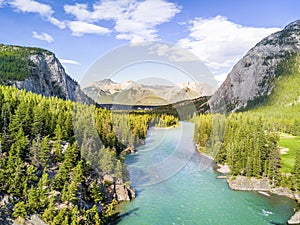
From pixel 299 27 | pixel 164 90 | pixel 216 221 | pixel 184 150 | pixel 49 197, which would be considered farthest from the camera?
pixel 299 27

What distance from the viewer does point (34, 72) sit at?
9431 cm

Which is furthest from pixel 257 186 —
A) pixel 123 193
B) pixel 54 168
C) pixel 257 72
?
pixel 257 72

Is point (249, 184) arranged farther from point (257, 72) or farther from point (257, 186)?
point (257, 72)

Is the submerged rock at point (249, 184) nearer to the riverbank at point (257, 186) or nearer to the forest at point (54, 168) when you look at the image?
the riverbank at point (257, 186)

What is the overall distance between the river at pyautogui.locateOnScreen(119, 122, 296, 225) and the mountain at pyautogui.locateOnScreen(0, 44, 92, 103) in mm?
38490

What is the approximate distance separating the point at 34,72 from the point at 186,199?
79.5 m

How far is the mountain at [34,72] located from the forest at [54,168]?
37.9 m

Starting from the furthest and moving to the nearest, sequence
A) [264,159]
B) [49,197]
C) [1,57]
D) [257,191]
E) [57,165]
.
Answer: [1,57] < [264,159] < [257,191] < [57,165] < [49,197]

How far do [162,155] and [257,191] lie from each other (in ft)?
43.9

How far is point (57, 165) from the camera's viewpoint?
29359 mm

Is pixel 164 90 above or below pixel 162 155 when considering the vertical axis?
above

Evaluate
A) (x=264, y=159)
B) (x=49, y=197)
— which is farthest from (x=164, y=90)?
(x=264, y=159)

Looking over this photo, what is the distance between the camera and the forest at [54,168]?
2327 cm

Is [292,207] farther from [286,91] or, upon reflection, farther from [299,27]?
[299,27]
